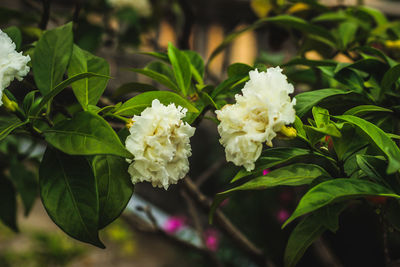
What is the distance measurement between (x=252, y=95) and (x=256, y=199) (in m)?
1.83

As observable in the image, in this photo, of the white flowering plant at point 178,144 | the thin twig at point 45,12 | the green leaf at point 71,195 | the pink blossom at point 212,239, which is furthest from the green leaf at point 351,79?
the pink blossom at point 212,239

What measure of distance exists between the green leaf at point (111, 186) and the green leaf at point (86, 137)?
6cm

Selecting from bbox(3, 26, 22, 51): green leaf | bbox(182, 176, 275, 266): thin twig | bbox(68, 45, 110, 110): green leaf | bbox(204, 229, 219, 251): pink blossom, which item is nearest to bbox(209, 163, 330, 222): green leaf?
bbox(68, 45, 110, 110): green leaf

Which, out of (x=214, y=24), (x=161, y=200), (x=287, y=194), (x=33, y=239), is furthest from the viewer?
(x=161, y=200)

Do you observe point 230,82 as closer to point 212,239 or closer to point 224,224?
point 224,224

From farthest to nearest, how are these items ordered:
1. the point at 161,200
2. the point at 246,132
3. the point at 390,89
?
the point at 161,200
the point at 390,89
the point at 246,132

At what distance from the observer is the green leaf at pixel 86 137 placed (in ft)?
1.27

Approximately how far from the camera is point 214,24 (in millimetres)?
2527

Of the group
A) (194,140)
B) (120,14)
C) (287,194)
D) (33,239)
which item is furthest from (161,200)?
(120,14)

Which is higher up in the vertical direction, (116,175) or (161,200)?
(116,175)

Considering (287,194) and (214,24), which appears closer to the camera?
(287,194)

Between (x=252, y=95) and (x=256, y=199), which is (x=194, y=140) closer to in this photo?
(x=256, y=199)

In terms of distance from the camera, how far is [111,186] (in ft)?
1.46

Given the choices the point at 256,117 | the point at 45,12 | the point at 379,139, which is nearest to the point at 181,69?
the point at 256,117
